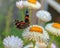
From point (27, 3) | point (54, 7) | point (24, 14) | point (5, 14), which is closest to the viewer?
point (5, 14)

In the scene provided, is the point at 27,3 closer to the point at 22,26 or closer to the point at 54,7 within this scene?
the point at 22,26

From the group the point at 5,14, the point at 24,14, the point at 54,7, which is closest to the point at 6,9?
the point at 5,14

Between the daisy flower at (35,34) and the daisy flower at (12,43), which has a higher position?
the daisy flower at (35,34)

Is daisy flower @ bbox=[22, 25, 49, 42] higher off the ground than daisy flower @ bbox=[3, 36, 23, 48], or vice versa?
daisy flower @ bbox=[22, 25, 49, 42]

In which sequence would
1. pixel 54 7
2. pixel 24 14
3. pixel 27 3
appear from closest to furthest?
pixel 27 3 < pixel 24 14 < pixel 54 7

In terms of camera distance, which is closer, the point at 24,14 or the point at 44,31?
the point at 44,31

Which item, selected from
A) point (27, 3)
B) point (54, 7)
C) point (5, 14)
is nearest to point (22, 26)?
point (27, 3)

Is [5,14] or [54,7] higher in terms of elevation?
[54,7]

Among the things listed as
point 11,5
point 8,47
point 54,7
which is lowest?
point 8,47

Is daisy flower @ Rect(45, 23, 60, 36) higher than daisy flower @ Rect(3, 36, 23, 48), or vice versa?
daisy flower @ Rect(45, 23, 60, 36)

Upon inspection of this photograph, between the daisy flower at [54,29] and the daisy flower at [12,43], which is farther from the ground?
the daisy flower at [54,29]
